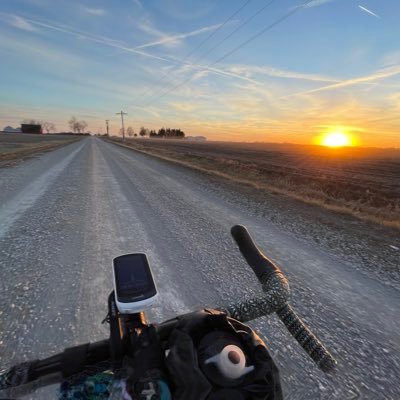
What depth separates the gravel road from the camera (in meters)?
2.34

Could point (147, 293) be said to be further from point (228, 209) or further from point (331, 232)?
point (228, 209)

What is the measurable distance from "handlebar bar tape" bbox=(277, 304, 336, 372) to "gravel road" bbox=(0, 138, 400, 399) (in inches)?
52.6

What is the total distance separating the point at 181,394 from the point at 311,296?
10.2ft

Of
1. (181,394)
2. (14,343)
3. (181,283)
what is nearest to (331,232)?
(181,283)

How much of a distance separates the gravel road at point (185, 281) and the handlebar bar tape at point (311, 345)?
133 centimetres

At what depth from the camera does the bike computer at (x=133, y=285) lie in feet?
3.37

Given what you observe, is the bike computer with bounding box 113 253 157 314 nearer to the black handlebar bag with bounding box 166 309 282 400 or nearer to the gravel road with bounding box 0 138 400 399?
the black handlebar bag with bounding box 166 309 282 400

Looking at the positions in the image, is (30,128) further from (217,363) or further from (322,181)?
(217,363)

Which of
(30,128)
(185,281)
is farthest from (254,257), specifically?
(30,128)

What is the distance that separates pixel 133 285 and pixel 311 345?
0.66 meters

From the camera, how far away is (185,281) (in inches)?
139

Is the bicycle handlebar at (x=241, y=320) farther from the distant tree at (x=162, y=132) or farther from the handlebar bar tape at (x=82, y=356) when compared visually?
the distant tree at (x=162, y=132)

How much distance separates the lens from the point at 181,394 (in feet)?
2.37

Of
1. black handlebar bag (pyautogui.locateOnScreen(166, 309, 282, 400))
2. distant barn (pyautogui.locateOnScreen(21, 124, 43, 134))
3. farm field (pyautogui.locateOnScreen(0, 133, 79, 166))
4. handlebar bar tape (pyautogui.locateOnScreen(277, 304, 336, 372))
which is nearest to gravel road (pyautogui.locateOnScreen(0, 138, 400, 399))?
handlebar bar tape (pyautogui.locateOnScreen(277, 304, 336, 372))
